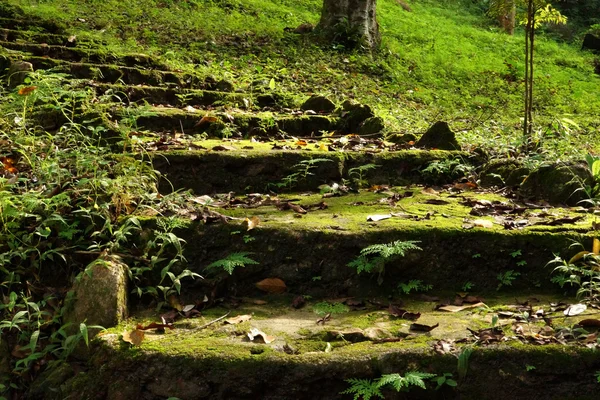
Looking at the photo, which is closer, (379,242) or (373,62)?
(379,242)

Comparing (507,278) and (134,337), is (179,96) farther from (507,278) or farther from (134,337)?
(507,278)

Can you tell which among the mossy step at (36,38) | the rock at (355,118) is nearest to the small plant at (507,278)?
the rock at (355,118)

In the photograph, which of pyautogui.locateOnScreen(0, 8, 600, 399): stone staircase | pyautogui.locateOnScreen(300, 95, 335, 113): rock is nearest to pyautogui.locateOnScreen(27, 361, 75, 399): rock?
pyautogui.locateOnScreen(0, 8, 600, 399): stone staircase

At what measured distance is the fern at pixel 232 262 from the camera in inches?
124

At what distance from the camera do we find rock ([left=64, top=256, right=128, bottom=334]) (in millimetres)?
2930

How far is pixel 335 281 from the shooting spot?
3.33 m

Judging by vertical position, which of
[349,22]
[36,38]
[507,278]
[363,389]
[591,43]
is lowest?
[363,389]

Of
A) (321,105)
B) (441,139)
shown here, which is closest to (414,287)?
(441,139)

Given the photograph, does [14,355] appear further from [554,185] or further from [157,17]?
[157,17]

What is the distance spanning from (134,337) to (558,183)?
9.98 feet

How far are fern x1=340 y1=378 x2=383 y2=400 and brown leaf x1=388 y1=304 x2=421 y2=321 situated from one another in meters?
0.56

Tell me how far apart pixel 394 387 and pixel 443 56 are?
1161cm

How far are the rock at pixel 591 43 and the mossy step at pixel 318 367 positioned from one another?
16635 mm

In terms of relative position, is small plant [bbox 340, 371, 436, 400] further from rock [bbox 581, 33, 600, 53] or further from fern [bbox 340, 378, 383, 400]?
rock [bbox 581, 33, 600, 53]
